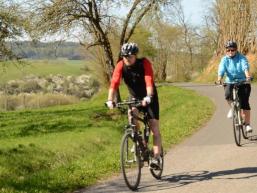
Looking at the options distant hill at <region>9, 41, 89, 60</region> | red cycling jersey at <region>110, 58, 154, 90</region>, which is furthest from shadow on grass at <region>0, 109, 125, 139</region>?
red cycling jersey at <region>110, 58, 154, 90</region>

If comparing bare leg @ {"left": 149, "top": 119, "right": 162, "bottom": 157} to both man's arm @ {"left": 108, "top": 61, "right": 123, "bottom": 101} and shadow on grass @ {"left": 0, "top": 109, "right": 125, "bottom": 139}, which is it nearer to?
man's arm @ {"left": 108, "top": 61, "right": 123, "bottom": 101}

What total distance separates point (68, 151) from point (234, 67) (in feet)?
21.6

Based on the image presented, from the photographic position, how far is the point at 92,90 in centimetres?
6291

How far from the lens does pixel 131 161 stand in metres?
7.68

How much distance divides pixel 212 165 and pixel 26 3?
63.5ft

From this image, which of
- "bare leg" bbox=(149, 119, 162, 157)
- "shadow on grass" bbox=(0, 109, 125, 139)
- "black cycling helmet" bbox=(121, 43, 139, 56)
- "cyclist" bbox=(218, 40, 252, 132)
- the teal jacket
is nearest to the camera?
"black cycling helmet" bbox=(121, 43, 139, 56)

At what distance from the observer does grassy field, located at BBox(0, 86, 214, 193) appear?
27.7ft

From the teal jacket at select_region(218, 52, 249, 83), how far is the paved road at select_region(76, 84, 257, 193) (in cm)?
136

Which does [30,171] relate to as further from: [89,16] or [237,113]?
[89,16]

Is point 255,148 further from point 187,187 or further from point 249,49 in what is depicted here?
point 249,49

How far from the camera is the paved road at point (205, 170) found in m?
7.61

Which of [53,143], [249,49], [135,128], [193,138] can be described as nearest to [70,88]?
[249,49]

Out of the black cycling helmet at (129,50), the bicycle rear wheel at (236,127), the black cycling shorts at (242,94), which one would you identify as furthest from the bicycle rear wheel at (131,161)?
the black cycling shorts at (242,94)

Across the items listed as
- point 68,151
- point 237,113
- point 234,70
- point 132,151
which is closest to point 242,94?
point 237,113
